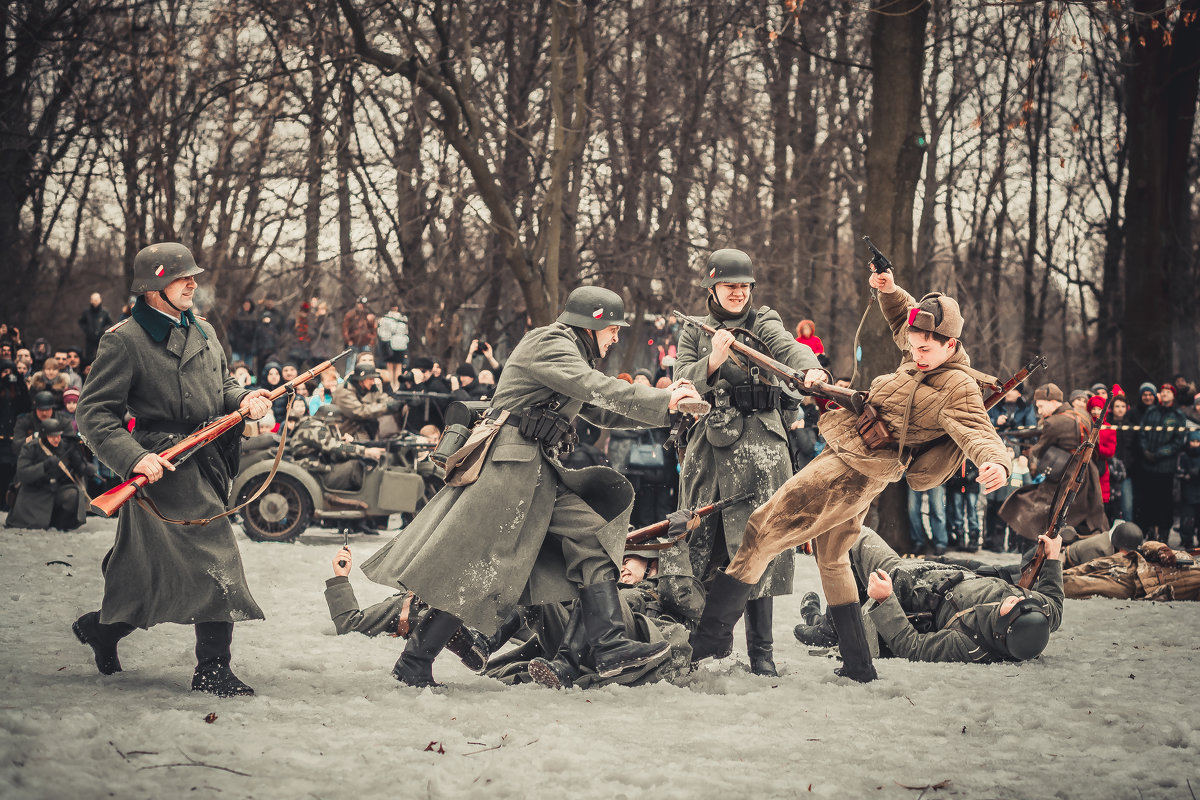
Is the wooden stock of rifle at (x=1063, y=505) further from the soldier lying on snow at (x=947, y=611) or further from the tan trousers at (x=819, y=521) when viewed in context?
the tan trousers at (x=819, y=521)

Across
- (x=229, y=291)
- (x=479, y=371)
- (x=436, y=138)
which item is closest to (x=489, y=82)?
(x=436, y=138)

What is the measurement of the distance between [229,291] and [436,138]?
21.6 ft

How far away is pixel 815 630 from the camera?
7.15 metres

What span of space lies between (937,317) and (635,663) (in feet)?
6.70

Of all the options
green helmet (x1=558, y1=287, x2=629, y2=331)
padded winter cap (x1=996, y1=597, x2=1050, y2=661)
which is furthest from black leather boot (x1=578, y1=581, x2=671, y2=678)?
padded winter cap (x1=996, y1=597, x2=1050, y2=661)

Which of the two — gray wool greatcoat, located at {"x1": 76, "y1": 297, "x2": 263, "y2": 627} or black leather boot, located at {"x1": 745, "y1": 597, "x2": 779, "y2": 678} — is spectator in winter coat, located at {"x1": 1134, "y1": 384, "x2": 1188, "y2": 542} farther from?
gray wool greatcoat, located at {"x1": 76, "y1": 297, "x2": 263, "y2": 627}

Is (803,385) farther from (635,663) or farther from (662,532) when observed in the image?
(635,663)

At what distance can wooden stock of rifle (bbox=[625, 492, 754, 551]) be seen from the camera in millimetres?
6270

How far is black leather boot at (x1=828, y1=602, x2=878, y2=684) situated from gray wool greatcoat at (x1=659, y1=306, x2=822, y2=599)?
0.36 metres

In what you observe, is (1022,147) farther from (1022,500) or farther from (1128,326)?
(1022,500)

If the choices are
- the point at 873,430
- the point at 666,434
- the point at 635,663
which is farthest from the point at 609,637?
the point at 666,434

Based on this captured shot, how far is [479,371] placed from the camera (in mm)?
14180

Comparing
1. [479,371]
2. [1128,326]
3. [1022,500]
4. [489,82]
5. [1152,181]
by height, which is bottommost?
[1022,500]

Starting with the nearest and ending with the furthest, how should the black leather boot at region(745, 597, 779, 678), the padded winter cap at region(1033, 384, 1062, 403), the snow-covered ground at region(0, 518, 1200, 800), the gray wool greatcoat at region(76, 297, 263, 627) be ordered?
the snow-covered ground at region(0, 518, 1200, 800) → the gray wool greatcoat at region(76, 297, 263, 627) → the black leather boot at region(745, 597, 779, 678) → the padded winter cap at region(1033, 384, 1062, 403)
